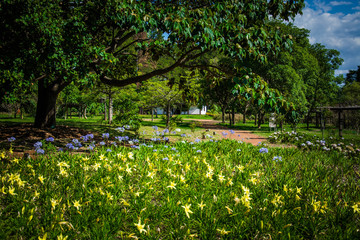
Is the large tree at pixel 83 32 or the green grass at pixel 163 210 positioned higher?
the large tree at pixel 83 32

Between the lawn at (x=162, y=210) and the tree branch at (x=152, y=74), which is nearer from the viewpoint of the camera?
the lawn at (x=162, y=210)

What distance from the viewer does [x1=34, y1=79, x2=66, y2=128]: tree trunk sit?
8633 millimetres

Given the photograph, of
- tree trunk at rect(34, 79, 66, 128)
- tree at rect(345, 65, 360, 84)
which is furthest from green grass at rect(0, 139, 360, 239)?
tree at rect(345, 65, 360, 84)

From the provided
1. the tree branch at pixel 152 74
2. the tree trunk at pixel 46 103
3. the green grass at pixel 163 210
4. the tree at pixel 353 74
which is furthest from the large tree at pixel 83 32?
the tree at pixel 353 74

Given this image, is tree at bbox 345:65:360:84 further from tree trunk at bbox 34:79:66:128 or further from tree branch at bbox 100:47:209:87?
tree trunk at bbox 34:79:66:128

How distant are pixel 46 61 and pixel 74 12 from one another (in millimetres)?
1974

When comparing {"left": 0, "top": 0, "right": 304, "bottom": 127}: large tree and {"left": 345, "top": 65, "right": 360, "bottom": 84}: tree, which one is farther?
{"left": 345, "top": 65, "right": 360, "bottom": 84}: tree

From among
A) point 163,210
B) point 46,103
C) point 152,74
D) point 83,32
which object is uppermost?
point 83,32

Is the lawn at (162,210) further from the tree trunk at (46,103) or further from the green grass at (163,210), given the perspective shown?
the tree trunk at (46,103)

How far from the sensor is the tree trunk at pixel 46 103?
28.3 ft

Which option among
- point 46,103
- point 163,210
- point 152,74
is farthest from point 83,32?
point 163,210

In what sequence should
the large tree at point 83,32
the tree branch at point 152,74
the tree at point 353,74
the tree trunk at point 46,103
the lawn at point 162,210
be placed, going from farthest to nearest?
the tree at point 353,74 → the tree trunk at point 46,103 → the tree branch at point 152,74 → the large tree at point 83,32 → the lawn at point 162,210

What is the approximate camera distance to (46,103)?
28.5 feet

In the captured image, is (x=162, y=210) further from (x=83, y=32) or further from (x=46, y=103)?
(x=46, y=103)
